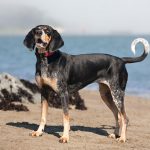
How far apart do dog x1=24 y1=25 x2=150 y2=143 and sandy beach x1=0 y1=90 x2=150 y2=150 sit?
30 cm

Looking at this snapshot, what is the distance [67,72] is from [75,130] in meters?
1.79

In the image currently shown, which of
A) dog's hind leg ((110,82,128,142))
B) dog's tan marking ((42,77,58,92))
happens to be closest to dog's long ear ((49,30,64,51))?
dog's tan marking ((42,77,58,92))

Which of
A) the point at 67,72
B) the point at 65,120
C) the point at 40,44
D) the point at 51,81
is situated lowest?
the point at 65,120

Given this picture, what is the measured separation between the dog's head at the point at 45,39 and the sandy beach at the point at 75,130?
180 centimetres

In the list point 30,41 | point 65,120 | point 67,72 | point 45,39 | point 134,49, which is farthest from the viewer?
point 134,49

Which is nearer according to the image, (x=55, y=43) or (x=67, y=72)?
(x=55, y=43)

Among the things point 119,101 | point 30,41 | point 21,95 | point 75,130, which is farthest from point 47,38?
point 21,95

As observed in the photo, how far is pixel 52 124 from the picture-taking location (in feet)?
48.2

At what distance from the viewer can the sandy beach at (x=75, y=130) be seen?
11.8m

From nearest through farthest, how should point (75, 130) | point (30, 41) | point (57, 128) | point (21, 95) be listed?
point (30, 41)
point (75, 130)
point (57, 128)
point (21, 95)

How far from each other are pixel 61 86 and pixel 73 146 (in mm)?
1224

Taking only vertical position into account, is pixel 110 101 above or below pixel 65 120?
above

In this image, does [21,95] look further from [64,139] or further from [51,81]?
[64,139]

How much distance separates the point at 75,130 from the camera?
13.6m
